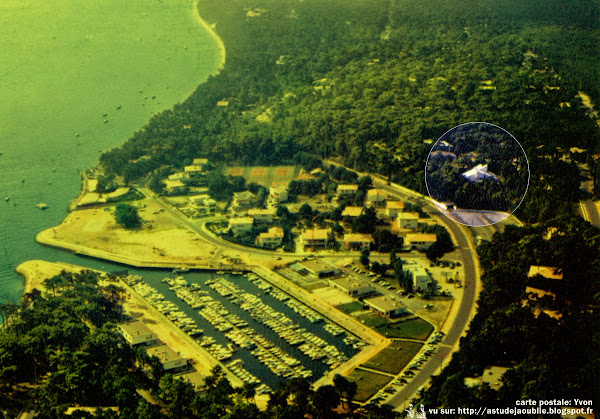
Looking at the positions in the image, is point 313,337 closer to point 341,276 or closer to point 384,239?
point 341,276

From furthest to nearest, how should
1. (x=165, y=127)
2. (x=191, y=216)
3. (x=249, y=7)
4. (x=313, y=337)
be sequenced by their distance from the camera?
1. (x=249, y=7)
2. (x=165, y=127)
3. (x=191, y=216)
4. (x=313, y=337)

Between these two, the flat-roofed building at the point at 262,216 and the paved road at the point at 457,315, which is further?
the flat-roofed building at the point at 262,216

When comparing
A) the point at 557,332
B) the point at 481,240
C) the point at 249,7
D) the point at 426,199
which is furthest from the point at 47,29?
the point at 557,332

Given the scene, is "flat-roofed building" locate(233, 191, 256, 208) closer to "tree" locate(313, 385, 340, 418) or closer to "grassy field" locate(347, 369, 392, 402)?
"grassy field" locate(347, 369, 392, 402)

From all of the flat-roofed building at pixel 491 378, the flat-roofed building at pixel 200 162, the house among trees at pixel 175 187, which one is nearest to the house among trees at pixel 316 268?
the flat-roofed building at pixel 491 378

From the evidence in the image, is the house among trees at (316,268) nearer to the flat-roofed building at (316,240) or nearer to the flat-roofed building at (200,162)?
the flat-roofed building at (316,240)
